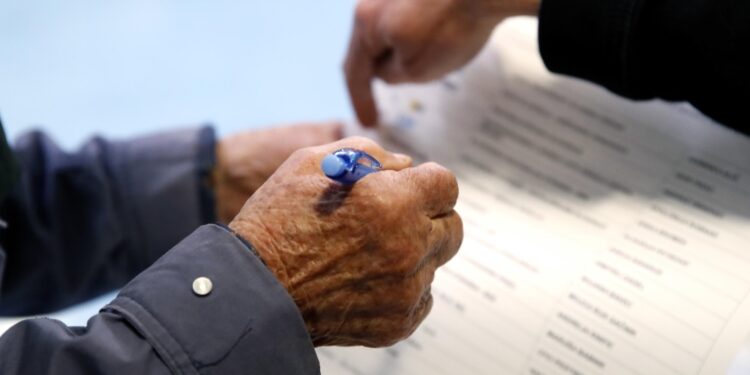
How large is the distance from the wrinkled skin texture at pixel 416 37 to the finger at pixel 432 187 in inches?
10.0

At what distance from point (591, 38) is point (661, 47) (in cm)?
6

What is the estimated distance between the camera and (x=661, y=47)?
690 mm

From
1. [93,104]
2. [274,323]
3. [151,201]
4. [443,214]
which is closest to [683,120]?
[443,214]

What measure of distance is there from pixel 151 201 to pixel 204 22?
470mm

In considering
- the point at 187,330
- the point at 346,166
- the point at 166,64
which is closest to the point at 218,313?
the point at 187,330

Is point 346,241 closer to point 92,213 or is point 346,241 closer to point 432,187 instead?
point 432,187

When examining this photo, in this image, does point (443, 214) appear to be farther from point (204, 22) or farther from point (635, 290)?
point (204, 22)

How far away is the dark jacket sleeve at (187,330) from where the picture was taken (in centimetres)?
50

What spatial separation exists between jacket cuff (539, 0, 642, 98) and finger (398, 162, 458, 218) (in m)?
0.20

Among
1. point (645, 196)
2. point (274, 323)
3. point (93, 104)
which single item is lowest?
point (93, 104)

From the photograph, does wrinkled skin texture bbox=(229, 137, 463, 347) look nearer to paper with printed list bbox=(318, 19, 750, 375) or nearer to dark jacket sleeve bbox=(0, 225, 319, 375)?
dark jacket sleeve bbox=(0, 225, 319, 375)

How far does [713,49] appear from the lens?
2.18ft

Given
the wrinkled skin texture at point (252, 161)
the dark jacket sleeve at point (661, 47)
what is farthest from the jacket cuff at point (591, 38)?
the wrinkled skin texture at point (252, 161)

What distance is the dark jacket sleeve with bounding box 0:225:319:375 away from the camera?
0.50 metres
